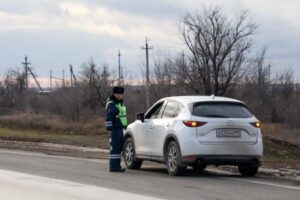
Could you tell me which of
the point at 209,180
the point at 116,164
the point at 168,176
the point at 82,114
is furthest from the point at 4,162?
the point at 82,114

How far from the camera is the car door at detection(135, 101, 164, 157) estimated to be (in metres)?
14.2

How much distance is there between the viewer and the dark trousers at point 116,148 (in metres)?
14.2

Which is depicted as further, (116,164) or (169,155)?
(116,164)

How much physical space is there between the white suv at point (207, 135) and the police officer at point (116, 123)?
97 cm

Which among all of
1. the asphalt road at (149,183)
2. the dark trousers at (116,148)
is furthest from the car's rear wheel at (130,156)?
the dark trousers at (116,148)

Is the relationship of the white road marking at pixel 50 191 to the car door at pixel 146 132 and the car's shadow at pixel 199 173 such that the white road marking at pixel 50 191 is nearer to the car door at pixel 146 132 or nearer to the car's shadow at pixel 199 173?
the car door at pixel 146 132

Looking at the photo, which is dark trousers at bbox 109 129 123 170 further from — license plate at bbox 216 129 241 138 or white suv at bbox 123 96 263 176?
license plate at bbox 216 129 241 138

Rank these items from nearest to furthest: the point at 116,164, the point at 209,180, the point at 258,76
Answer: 1. the point at 209,180
2. the point at 116,164
3. the point at 258,76

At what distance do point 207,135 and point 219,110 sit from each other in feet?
2.18

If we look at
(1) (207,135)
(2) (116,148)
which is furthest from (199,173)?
(2) (116,148)

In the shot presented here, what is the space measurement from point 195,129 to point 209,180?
3.33ft

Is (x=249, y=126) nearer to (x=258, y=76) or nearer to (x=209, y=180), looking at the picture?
(x=209, y=180)

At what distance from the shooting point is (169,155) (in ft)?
43.4

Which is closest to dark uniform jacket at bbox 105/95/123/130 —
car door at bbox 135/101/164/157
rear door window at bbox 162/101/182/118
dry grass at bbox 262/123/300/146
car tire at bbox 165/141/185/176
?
car door at bbox 135/101/164/157
